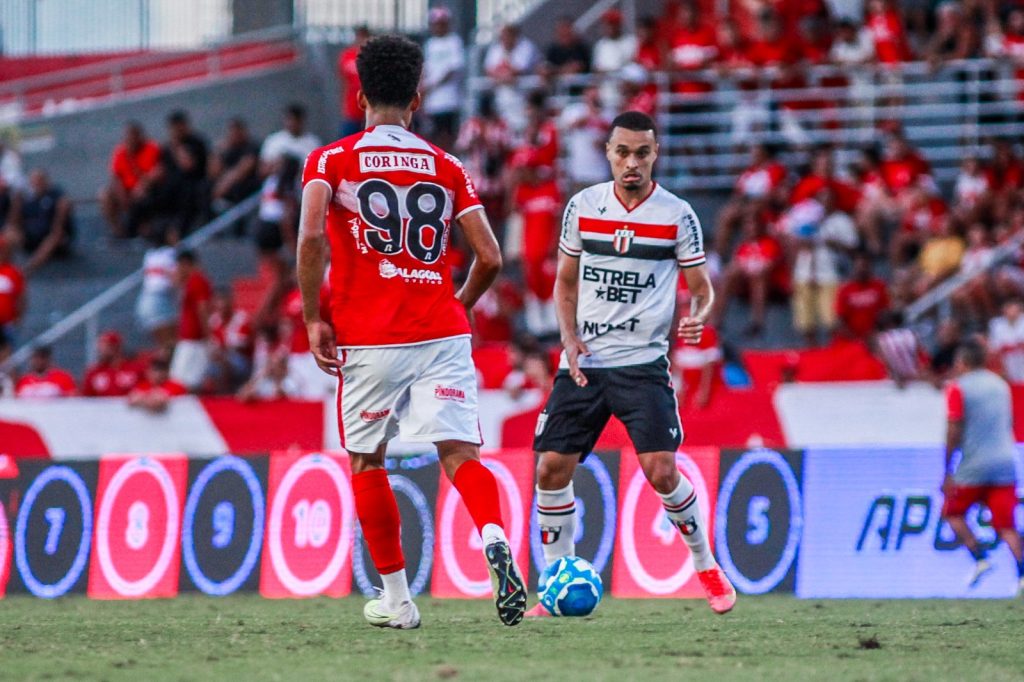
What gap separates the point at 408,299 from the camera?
776cm

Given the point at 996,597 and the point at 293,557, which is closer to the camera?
the point at 996,597

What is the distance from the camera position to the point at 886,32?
68.0 feet

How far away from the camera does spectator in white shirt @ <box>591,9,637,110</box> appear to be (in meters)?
21.1

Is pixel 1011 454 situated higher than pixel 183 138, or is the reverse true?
pixel 183 138

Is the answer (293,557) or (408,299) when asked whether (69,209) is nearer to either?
(293,557)

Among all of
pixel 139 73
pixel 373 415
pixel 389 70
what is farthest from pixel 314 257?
pixel 139 73

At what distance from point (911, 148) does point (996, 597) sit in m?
8.72

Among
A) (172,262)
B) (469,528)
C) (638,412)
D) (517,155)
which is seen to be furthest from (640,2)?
(638,412)

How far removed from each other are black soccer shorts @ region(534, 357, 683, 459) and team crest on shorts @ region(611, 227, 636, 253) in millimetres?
594

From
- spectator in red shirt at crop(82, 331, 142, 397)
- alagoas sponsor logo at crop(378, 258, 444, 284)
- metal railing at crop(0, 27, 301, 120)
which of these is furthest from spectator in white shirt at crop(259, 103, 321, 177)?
alagoas sponsor logo at crop(378, 258, 444, 284)

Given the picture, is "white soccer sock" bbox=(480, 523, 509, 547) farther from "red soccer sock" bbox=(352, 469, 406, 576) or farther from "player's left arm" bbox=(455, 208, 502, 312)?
"player's left arm" bbox=(455, 208, 502, 312)

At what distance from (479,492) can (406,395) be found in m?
0.55

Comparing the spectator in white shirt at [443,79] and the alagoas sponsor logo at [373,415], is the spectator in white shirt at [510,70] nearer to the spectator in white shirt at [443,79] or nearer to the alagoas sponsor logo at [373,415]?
the spectator in white shirt at [443,79]

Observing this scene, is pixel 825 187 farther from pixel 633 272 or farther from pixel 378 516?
pixel 378 516
